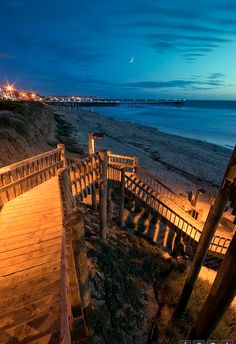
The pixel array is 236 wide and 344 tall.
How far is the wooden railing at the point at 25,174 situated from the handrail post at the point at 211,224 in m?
6.14

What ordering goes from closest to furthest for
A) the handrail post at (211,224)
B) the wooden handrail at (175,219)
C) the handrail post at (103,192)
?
the handrail post at (211,224) → the handrail post at (103,192) → the wooden handrail at (175,219)

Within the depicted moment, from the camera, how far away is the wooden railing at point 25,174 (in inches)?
262

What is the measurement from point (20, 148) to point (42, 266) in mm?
13923

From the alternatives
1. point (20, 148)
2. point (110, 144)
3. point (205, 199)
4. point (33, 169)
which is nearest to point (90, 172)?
point (33, 169)

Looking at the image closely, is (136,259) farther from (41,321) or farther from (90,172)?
(41,321)

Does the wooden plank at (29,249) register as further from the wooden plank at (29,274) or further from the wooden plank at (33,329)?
the wooden plank at (33,329)

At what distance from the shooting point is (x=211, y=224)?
586 cm

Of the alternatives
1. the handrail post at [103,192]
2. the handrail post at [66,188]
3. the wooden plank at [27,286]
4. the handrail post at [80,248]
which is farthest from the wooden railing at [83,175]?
the wooden plank at [27,286]

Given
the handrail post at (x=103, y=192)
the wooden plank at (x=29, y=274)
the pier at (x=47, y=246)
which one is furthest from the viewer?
the handrail post at (x=103, y=192)

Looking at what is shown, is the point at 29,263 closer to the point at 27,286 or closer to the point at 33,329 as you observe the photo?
the point at 27,286

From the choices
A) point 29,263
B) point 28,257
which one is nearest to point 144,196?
point 28,257

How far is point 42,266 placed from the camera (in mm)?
3738

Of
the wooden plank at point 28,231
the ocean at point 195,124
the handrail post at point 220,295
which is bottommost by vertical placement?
the ocean at point 195,124

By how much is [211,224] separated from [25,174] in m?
6.35
